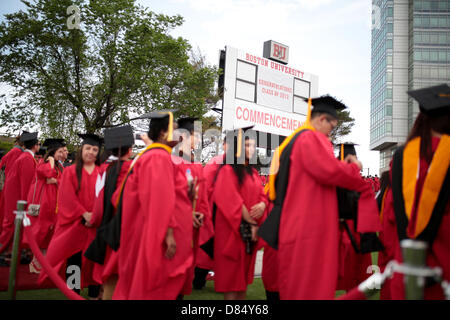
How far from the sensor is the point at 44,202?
5.87m

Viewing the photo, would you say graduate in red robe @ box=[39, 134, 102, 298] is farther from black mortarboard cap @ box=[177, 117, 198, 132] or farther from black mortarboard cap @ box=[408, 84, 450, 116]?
black mortarboard cap @ box=[408, 84, 450, 116]

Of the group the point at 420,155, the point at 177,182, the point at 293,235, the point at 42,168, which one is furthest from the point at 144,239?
the point at 42,168

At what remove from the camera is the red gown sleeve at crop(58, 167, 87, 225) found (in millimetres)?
4273

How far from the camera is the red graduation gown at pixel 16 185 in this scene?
642cm

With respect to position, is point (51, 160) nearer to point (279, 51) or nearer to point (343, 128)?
point (279, 51)

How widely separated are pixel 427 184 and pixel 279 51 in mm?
15085

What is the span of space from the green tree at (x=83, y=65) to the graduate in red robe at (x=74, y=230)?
1132 cm

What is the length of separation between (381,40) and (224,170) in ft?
188

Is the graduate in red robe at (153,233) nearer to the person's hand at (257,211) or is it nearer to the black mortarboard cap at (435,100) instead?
the person's hand at (257,211)

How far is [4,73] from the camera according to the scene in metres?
15.0

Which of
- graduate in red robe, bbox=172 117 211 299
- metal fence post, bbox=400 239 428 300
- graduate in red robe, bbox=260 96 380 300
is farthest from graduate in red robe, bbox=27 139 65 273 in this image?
metal fence post, bbox=400 239 428 300

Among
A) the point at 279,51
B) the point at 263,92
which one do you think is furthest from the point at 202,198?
the point at 279,51

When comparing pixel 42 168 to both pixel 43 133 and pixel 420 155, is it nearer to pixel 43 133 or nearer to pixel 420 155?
pixel 420 155

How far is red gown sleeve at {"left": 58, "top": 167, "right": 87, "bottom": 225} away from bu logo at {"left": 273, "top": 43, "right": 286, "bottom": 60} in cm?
1345
